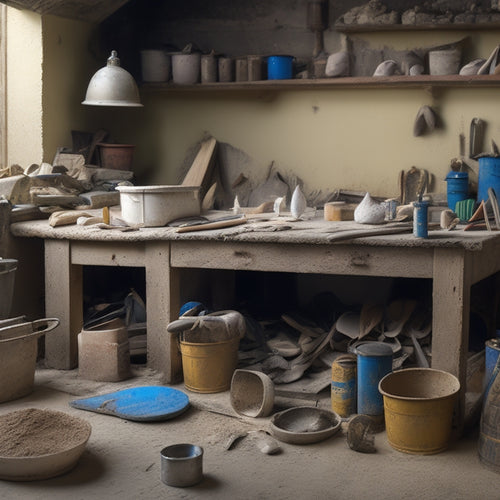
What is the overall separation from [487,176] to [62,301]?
12.0 ft

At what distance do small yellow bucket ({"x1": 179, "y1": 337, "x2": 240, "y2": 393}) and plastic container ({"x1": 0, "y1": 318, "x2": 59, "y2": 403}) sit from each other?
944 millimetres

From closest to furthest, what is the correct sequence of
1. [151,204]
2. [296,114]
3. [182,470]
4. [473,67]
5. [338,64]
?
[182,470] < [151,204] < [473,67] < [338,64] < [296,114]

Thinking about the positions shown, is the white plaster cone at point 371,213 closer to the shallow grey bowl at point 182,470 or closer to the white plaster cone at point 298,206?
the white plaster cone at point 298,206

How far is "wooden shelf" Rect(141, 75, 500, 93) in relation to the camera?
6911mm

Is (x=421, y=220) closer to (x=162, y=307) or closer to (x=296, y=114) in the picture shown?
(x=162, y=307)

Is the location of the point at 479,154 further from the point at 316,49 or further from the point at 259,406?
the point at 259,406

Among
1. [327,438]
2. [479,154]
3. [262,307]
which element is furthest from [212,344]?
[479,154]

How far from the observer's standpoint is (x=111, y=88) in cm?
673

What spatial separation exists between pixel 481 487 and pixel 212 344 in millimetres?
2067

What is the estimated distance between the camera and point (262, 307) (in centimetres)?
743

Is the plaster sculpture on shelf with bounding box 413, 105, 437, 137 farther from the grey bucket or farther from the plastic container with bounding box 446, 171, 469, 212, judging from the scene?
the grey bucket

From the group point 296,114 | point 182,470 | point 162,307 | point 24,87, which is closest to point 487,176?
point 296,114

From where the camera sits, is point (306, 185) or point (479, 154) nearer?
point (479, 154)

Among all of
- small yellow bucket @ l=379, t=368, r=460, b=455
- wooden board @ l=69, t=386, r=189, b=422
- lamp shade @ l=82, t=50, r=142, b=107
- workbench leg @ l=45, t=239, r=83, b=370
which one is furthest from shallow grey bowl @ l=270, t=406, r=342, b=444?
lamp shade @ l=82, t=50, r=142, b=107
